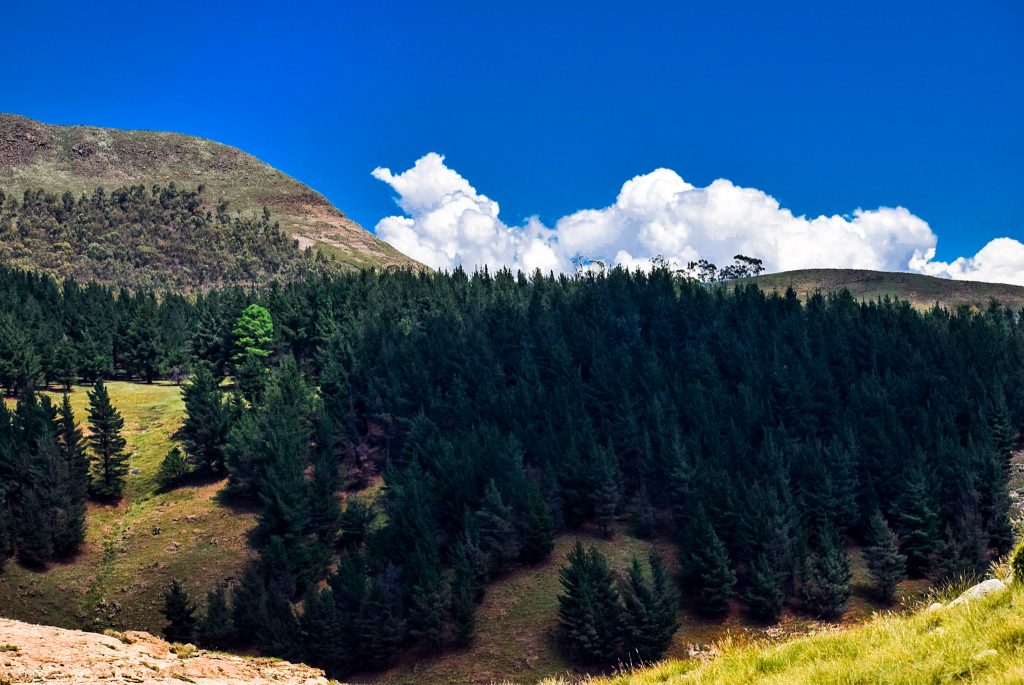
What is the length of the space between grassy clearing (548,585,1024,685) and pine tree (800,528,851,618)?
62901 mm

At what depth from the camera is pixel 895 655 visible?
12.2 meters

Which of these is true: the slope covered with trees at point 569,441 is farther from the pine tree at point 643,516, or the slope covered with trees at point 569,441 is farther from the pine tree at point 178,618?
the pine tree at point 178,618

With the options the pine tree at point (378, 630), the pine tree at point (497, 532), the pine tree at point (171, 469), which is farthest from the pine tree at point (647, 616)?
the pine tree at point (171, 469)

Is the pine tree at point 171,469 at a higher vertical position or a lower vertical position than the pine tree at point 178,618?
higher

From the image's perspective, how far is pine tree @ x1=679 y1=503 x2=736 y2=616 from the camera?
73375 mm

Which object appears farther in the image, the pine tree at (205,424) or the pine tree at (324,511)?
the pine tree at (205,424)

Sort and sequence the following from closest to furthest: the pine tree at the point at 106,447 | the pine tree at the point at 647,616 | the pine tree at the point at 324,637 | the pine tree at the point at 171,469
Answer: the pine tree at the point at 647,616, the pine tree at the point at 324,637, the pine tree at the point at 106,447, the pine tree at the point at 171,469

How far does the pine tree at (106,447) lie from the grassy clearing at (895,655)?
331ft

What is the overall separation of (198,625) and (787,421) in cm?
7837

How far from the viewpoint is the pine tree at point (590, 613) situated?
65.9m

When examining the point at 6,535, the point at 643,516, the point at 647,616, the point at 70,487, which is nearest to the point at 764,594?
the point at 647,616

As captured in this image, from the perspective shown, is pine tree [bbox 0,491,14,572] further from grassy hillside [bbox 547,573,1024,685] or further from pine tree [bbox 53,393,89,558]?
grassy hillside [bbox 547,573,1024,685]

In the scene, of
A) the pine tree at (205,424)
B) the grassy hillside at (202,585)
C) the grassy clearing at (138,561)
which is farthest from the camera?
A: the pine tree at (205,424)

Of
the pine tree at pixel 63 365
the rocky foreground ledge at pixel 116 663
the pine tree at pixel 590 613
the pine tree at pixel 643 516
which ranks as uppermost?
the pine tree at pixel 63 365
